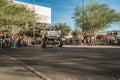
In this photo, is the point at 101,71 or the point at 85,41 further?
the point at 85,41

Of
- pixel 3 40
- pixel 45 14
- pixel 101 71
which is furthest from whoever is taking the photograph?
pixel 45 14

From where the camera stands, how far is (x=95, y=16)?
7400cm

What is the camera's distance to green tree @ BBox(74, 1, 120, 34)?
73250mm

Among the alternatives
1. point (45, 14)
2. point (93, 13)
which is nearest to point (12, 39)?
point (93, 13)

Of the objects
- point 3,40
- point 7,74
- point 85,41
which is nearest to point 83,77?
point 7,74

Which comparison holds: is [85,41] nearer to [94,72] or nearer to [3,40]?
[3,40]

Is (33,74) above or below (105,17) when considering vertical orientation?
below

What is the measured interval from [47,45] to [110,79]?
100 ft

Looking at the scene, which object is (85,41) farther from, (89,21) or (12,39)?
(89,21)

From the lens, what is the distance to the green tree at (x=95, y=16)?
240 ft

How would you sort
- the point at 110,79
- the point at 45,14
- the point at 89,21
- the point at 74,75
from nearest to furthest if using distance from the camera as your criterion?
the point at 110,79
the point at 74,75
the point at 89,21
the point at 45,14

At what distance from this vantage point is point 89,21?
73.1 m

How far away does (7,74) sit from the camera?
10680mm

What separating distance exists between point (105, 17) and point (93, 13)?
3.37 m
